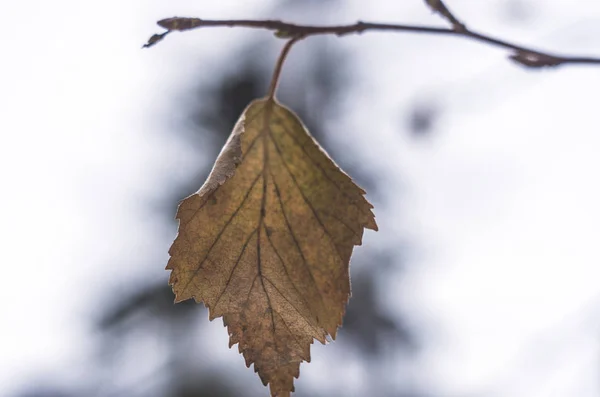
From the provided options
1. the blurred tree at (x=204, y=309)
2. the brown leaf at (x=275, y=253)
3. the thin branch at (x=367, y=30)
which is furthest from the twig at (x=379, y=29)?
the blurred tree at (x=204, y=309)

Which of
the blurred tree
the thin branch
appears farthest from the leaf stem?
the blurred tree

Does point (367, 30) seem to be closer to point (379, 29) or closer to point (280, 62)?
point (379, 29)

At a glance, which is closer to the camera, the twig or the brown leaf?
the twig

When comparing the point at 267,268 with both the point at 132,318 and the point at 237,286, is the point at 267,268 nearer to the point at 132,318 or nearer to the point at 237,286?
the point at 237,286

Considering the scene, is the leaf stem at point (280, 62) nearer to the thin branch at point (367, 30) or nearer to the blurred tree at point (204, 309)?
the thin branch at point (367, 30)

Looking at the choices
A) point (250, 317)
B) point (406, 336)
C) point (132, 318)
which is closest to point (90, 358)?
point (132, 318)

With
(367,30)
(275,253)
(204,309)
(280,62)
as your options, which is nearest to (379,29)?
(367,30)

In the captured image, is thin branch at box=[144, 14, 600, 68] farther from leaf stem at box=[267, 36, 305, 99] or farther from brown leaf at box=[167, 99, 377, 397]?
brown leaf at box=[167, 99, 377, 397]

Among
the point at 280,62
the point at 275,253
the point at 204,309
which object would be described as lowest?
the point at 275,253
